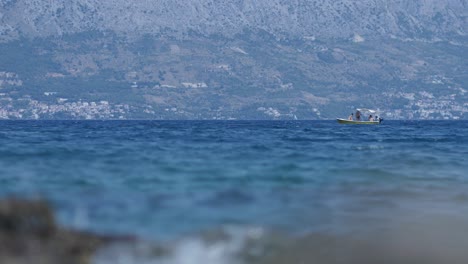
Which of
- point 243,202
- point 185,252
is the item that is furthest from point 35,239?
point 243,202

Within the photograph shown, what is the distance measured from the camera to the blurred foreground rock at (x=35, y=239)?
1568 centimetres

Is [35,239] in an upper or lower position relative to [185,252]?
upper

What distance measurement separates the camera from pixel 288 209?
2520 cm

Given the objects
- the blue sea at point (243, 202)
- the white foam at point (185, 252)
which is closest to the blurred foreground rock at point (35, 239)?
the white foam at point (185, 252)

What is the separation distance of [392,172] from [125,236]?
21813mm

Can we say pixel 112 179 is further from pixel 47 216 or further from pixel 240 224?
pixel 47 216

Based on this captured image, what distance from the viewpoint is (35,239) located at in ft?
54.2

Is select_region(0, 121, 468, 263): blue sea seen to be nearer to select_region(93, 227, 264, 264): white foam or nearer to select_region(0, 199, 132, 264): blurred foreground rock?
select_region(93, 227, 264, 264): white foam

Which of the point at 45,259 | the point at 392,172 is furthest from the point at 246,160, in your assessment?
the point at 45,259

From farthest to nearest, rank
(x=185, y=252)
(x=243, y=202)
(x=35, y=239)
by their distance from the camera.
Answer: (x=243, y=202) < (x=185, y=252) < (x=35, y=239)

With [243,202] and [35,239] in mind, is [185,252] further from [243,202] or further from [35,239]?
[243,202]

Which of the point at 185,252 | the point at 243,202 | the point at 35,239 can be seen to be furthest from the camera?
the point at 243,202

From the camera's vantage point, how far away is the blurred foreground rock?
15680 millimetres

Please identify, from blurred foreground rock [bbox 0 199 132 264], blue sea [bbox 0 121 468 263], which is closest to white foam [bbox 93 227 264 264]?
blue sea [bbox 0 121 468 263]
